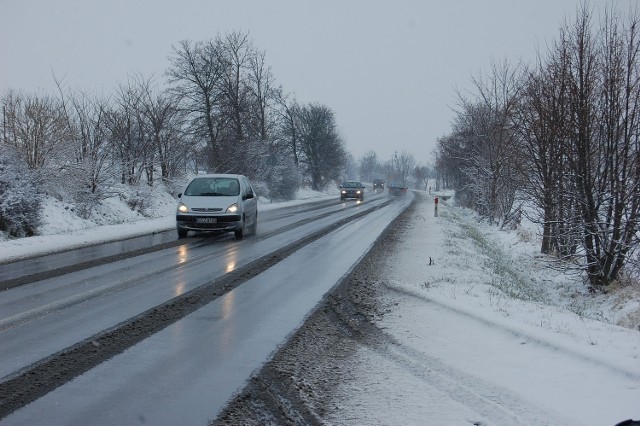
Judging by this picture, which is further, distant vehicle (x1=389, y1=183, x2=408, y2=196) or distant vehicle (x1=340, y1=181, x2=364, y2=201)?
distant vehicle (x1=389, y1=183, x2=408, y2=196)

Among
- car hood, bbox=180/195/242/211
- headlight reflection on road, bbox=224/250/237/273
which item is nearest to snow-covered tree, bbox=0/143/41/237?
car hood, bbox=180/195/242/211

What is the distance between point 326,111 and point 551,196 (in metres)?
62.2

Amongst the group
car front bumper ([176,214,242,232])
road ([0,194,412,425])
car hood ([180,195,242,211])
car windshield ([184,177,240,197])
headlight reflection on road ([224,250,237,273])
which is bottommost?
headlight reflection on road ([224,250,237,273])

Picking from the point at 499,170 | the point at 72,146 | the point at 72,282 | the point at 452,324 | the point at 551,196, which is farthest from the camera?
the point at 499,170

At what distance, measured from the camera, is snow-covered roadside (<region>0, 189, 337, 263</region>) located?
11.7 metres

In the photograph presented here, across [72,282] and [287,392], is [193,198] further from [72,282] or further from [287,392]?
[287,392]

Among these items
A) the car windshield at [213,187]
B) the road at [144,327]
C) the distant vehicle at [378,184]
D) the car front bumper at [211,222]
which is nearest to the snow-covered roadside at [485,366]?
the road at [144,327]

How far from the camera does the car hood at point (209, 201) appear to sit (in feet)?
45.3

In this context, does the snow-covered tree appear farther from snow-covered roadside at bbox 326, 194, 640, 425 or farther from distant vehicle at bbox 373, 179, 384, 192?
distant vehicle at bbox 373, 179, 384, 192

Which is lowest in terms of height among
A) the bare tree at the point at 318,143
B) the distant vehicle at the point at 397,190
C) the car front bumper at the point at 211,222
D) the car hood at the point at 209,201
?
the distant vehicle at the point at 397,190

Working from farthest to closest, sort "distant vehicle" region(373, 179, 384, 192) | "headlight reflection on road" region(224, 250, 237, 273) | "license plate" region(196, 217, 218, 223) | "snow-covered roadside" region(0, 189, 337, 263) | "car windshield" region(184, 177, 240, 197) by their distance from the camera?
"distant vehicle" region(373, 179, 384, 192)
"car windshield" region(184, 177, 240, 197)
"license plate" region(196, 217, 218, 223)
"snow-covered roadside" region(0, 189, 337, 263)
"headlight reflection on road" region(224, 250, 237, 273)

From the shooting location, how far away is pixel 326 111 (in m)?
73.5

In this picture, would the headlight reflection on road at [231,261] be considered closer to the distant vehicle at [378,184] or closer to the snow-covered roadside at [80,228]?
the snow-covered roadside at [80,228]

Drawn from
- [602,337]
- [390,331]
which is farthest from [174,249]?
[602,337]
